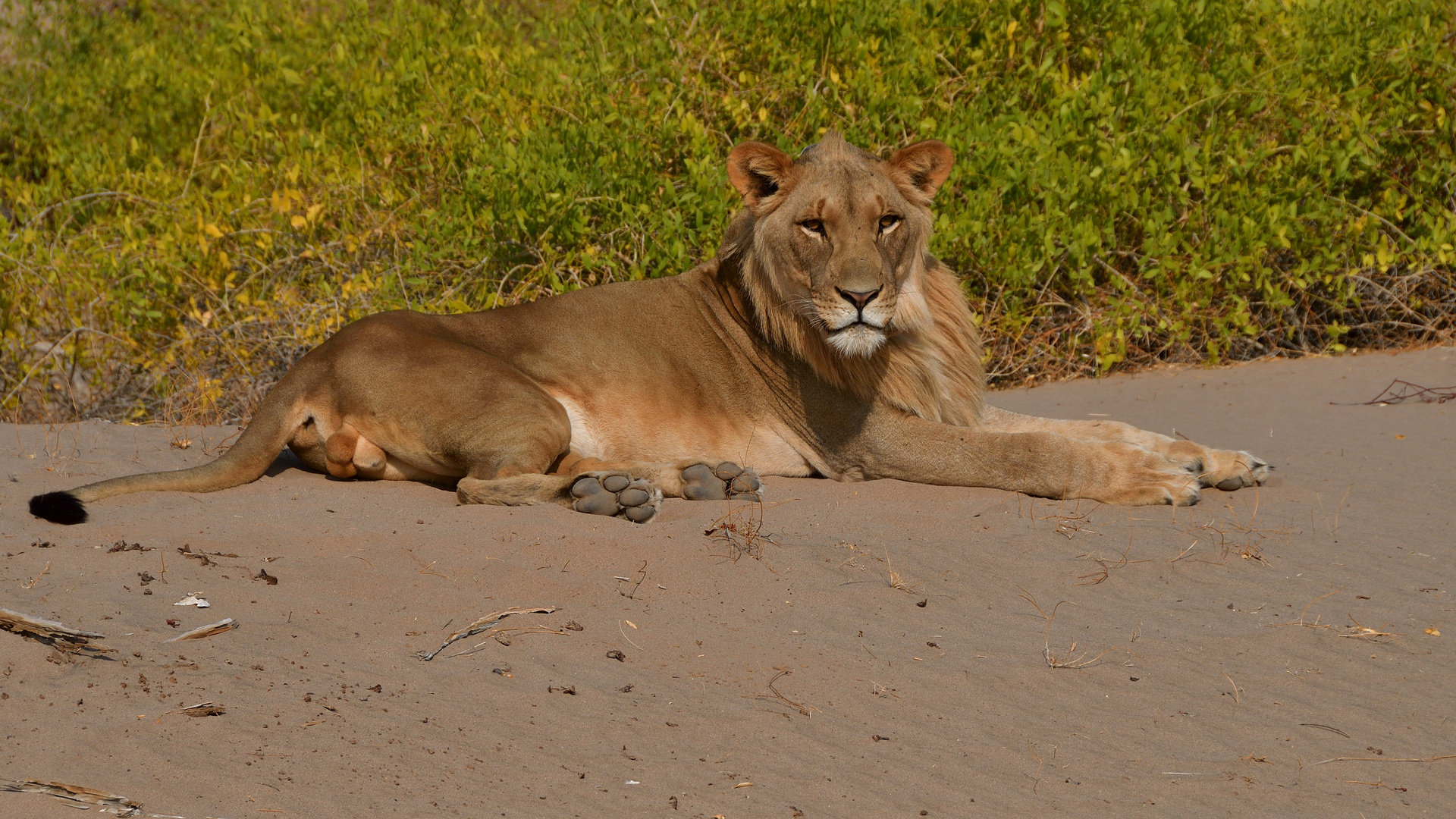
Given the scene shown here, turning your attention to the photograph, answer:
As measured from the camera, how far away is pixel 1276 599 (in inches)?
150

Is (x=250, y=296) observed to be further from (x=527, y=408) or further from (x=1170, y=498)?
(x=1170, y=498)

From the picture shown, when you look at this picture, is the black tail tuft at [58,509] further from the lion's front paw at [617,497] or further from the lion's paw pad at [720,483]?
the lion's paw pad at [720,483]

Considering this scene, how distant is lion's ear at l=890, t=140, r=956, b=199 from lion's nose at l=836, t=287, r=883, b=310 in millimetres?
660

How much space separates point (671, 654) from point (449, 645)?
21.1 inches

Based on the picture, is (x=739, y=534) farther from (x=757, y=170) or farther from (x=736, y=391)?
(x=757, y=170)

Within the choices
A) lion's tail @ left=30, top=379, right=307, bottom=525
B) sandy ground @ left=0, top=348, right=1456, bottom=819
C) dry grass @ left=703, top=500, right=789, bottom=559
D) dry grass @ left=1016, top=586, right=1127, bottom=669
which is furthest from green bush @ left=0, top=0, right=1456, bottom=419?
dry grass @ left=1016, top=586, right=1127, bottom=669

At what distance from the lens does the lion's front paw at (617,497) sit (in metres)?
4.36

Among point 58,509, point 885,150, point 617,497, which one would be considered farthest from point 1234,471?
point 58,509

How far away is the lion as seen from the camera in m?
4.80

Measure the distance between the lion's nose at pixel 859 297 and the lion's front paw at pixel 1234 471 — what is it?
147 centimetres

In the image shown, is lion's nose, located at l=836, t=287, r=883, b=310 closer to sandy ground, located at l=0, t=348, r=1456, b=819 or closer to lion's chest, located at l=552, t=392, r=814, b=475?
sandy ground, located at l=0, t=348, r=1456, b=819

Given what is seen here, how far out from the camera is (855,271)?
15.6 ft

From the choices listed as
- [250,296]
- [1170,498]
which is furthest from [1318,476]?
[250,296]

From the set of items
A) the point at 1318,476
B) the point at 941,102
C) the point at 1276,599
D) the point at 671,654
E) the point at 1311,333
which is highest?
the point at 941,102
